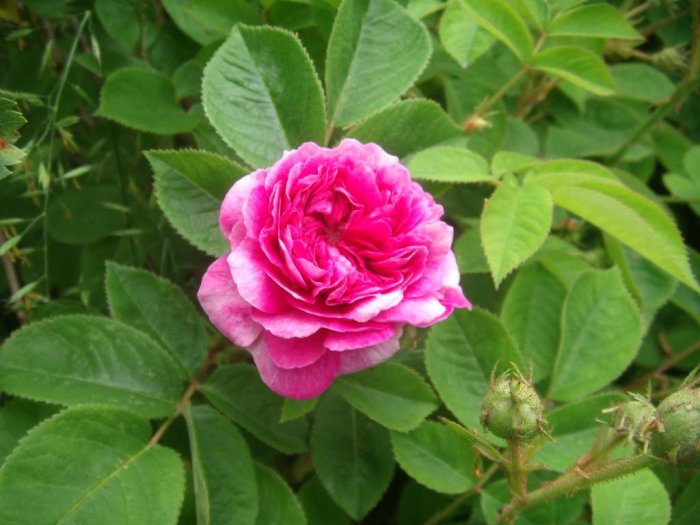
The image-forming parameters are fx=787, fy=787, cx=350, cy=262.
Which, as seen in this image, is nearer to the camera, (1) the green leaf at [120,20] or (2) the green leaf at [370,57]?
(2) the green leaf at [370,57]

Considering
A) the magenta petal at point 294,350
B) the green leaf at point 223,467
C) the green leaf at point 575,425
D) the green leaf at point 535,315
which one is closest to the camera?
the magenta petal at point 294,350

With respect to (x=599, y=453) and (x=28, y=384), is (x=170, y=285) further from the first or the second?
(x=599, y=453)

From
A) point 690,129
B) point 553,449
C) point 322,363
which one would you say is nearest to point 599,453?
point 553,449

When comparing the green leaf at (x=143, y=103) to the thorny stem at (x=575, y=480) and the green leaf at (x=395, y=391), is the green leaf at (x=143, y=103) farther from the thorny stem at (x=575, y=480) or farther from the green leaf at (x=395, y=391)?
the thorny stem at (x=575, y=480)

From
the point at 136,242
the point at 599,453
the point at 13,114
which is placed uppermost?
the point at 13,114

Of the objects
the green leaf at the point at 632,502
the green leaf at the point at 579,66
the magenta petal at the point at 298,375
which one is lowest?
the green leaf at the point at 632,502

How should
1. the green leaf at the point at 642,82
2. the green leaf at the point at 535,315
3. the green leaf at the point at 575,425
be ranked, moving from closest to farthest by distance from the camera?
the green leaf at the point at 575,425 → the green leaf at the point at 535,315 → the green leaf at the point at 642,82

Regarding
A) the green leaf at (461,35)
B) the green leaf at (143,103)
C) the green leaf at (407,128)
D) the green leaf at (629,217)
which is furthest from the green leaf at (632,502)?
the green leaf at (143,103)

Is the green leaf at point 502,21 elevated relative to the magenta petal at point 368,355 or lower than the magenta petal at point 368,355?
elevated
